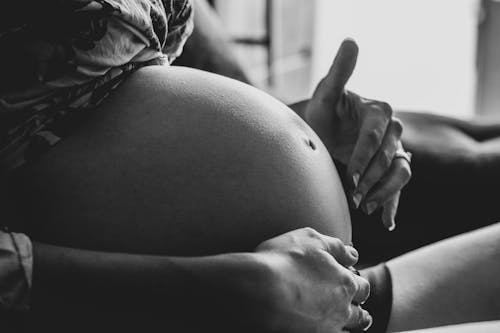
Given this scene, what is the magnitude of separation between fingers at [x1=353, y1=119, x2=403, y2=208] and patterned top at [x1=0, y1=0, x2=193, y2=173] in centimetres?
32

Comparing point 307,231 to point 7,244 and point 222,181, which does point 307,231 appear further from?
point 7,244

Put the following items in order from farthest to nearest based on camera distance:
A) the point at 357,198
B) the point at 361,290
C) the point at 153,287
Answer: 1. the point at 357,198
2. the point at 361,290
3. the point at 153,287

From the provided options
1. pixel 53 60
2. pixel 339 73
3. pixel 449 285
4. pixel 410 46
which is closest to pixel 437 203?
pixel 449 285

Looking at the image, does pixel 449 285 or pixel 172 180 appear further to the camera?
pixel 449 285

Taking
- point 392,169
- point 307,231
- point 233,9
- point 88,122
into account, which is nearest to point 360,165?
point 392,169

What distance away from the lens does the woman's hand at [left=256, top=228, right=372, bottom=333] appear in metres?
0.57

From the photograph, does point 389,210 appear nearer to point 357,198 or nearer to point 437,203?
point 357,198

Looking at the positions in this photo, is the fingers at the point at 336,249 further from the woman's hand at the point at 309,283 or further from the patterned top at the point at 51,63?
the patterned top at the point at 51,63

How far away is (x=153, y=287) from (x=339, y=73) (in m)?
0.45

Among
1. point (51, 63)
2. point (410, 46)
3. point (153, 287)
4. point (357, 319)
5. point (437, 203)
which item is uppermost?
point (51, 63)

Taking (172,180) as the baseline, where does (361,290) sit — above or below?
below

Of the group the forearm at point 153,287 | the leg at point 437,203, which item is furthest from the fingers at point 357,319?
the leg at point 437,203

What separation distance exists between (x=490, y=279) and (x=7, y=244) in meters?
0.63

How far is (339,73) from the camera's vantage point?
90cm
